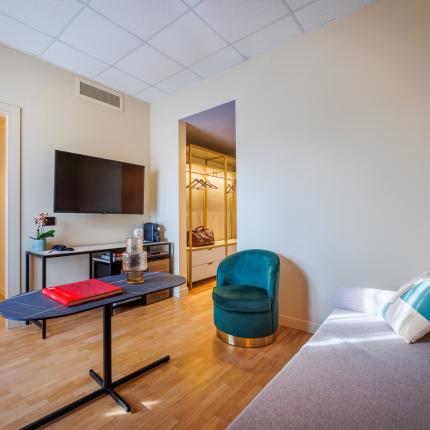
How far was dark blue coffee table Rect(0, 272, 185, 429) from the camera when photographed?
1.25 meters

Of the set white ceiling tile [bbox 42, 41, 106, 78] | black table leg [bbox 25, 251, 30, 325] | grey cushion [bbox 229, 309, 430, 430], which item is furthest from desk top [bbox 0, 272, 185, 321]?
white ceiling tile [bbox 42, 41, 106, 78]

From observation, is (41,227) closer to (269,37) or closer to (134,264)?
(134,264)

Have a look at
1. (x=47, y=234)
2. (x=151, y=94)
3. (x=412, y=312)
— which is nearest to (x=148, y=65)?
(x=151, y=94)

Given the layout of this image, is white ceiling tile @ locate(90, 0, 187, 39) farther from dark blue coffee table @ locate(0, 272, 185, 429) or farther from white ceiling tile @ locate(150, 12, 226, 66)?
dark blue coffee table @ locate(0, 272, 185, 429)

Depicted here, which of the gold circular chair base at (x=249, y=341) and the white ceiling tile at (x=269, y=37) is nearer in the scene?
the gold circular chair base at (x=249, y=341)

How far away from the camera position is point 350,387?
1.14 metres

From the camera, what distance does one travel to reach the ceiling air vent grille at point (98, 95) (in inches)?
136

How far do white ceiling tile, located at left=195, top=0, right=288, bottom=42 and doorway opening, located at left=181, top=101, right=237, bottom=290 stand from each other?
866 millimetres

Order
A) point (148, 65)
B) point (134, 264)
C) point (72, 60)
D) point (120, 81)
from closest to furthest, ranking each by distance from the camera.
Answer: point (134, 264), point (72, 60), point (148, 65), point (120, 81)

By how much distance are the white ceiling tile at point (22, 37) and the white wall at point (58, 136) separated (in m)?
0.14

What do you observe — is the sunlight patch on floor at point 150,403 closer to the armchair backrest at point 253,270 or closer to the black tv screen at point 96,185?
the armchair backrest at point 253,270

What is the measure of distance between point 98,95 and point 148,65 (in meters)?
0.92

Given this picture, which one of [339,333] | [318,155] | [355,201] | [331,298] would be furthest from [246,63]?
[339,333]

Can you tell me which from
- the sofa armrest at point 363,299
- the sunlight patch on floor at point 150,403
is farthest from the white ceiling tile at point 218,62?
the sunlight patch on floor at point 150,403
